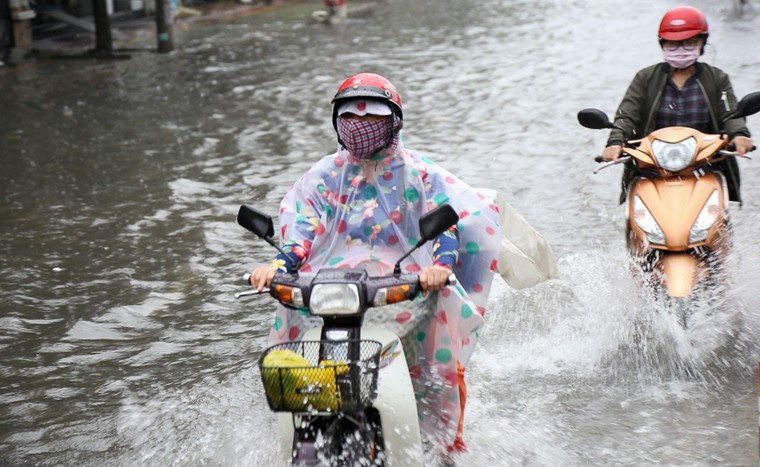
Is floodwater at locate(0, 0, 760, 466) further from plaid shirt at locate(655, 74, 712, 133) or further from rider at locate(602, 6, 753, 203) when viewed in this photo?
plaid shirt at locate(655, 74, 712, 133)

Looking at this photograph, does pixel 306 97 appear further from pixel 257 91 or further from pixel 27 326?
pixel 27 326

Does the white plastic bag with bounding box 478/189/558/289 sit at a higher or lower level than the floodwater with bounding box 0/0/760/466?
higher

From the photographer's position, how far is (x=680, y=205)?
555cm

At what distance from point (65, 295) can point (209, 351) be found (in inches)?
58.2

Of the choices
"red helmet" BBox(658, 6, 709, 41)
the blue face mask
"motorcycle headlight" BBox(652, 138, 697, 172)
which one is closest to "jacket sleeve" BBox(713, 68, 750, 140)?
the blue face mask

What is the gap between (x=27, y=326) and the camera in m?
6.49

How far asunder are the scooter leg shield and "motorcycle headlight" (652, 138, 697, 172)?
469mm

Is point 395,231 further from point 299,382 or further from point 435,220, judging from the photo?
point 299,382

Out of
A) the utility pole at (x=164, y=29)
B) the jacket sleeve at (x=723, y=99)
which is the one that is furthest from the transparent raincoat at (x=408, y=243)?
the utility pole at (x=164, y=29)

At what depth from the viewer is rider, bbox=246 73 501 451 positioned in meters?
4.14

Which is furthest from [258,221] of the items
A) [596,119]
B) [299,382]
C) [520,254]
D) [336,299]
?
[596,119]

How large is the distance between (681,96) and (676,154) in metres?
0.61

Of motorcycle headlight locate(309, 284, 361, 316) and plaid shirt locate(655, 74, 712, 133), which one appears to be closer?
motorcycle headlight locate(309, 284, 361, 316)

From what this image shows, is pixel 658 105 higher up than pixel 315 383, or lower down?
higher up
